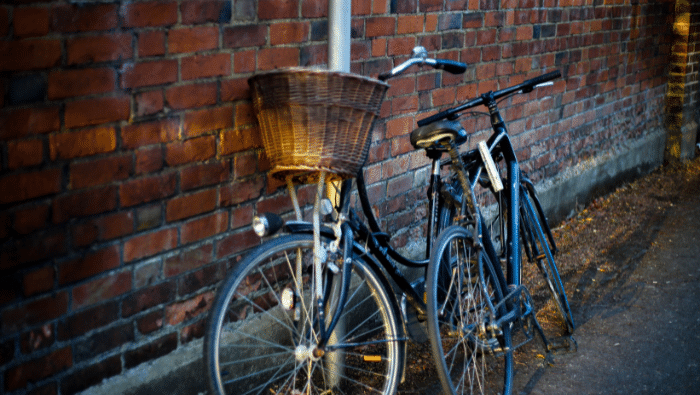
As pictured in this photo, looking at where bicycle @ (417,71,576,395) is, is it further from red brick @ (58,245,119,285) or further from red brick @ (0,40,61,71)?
red brick @ (0,40,61,71)

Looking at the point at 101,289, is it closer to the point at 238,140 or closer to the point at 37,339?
the point at 37,339

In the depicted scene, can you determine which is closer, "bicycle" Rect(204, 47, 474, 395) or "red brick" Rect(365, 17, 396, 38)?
"bicycle" Rect(204, 47, 474, 395)

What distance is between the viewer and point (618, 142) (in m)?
6.93

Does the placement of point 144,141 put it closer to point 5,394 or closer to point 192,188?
point 192,188

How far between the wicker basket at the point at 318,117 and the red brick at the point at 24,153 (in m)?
0.69

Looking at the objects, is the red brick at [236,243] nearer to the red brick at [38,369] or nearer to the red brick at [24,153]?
the red brick at [38,369]

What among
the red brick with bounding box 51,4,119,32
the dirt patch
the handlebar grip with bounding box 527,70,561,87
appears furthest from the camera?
the dirt patch

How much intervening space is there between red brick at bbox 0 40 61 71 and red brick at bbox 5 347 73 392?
85 cm

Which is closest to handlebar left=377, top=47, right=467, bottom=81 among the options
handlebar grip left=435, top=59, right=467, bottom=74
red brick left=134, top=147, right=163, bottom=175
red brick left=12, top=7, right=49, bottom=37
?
handlebar grip left=435, top=59, right=467, bottom=74

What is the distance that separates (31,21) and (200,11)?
64 cm

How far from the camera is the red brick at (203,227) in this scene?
269 cm

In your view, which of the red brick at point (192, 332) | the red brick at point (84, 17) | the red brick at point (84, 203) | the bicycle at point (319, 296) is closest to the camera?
the red brick at point (84, 17)

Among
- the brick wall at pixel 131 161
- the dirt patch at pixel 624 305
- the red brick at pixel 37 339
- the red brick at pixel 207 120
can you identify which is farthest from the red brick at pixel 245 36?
the dirt patch at pixel 624 305

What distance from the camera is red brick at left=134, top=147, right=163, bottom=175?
2.47m
